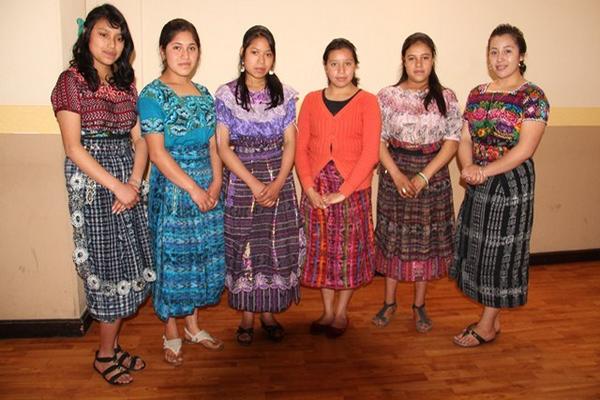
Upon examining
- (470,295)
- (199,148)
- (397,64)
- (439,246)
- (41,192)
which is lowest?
(470,295)

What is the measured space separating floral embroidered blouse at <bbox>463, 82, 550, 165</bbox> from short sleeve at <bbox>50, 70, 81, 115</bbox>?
1.90m

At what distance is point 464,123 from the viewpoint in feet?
9.05

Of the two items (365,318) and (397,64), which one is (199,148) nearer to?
(365,318)

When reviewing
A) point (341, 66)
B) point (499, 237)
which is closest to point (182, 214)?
point (341, 66)

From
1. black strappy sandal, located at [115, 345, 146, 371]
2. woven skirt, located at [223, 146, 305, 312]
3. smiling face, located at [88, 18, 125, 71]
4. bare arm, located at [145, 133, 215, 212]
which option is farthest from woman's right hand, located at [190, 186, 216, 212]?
black strappy sandal, located at [115, 345, 146, 371]

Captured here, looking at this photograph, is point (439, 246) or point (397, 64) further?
point (397, 64)

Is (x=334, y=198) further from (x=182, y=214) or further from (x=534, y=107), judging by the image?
(x=534, y=107)

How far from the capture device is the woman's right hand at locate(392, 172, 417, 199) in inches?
106

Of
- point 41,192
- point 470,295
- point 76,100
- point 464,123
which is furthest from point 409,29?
point 41,192

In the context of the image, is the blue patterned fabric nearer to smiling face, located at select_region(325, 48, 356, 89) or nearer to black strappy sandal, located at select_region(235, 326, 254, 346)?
black strappy sandal, located at select_region(235, 326, 254, 346)

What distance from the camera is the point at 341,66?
2.54 meters

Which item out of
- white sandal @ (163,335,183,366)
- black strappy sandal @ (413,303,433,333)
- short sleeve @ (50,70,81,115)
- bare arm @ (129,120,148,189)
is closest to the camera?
short sleeve @ (50,70,81,115)

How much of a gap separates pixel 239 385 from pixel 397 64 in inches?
92.9

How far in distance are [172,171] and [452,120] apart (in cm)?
147
